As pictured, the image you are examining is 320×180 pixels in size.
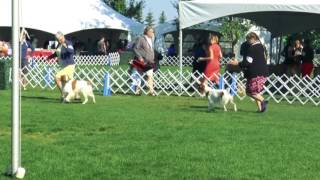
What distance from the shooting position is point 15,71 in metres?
5.58

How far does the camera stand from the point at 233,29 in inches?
1768

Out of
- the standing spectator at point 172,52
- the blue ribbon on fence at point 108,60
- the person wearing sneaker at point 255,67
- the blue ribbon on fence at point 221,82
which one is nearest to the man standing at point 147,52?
the blue ribbon on fence at point 221,82

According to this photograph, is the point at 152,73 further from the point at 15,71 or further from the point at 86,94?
the point at 15,71

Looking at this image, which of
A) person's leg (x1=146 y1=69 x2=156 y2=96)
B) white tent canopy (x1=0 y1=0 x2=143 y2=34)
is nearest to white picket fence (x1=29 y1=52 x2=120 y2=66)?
white tent canopy (x1=0 y1=0 x2=143 y2=34)

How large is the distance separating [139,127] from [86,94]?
4093 millimetres

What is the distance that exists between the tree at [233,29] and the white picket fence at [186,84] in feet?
86.5

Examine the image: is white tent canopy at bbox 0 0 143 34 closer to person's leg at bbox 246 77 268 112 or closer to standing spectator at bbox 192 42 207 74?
standing spectator at bbox 192 42 207 74

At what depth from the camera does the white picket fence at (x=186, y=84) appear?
15.2 m

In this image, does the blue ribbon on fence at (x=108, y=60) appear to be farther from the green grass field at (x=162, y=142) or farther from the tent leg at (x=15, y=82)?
the tent leg at (x=15, y=82)

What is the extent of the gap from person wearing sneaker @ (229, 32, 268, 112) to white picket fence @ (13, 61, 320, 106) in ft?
7.72

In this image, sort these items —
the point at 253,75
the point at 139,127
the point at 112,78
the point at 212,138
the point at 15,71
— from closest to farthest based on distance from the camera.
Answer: the point at 15,71 → the point at 212,138 → the point at 139,127 → the point at 253,75 → the point at 112,78

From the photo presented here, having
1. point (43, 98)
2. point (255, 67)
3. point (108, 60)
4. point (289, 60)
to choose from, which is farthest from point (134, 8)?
point (255, 67)

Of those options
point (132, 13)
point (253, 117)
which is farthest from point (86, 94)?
point (132, 13)

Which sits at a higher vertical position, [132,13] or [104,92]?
[132,13]
